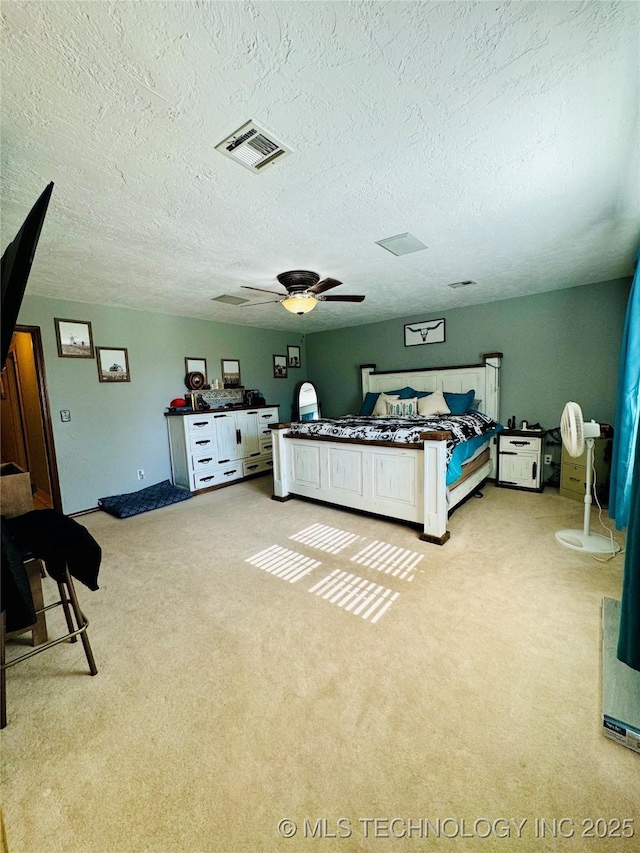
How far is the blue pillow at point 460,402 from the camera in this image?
175 inches

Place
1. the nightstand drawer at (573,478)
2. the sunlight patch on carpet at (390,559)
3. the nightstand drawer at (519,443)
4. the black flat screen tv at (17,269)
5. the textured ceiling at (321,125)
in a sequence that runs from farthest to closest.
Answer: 1. the nightstand drawer at (519,443)
2. the nightstand drawer at (573,478)
3. the sunlight patch on carpet at (390,559)
4. the textured ceiling at (321,125)
5. the black flat screen tv at (17,269)

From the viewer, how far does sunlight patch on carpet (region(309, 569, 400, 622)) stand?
202 cm

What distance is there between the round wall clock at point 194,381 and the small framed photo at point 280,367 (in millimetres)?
1485

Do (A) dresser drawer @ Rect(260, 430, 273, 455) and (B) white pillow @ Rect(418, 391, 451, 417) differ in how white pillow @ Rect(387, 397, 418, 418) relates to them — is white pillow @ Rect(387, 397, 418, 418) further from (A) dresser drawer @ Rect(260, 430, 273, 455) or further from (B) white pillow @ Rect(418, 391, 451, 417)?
(A) dresser drawer @ Rect(260, 430, 273, 455)

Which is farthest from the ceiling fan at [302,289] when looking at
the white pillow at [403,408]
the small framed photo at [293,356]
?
the small framed photo at [293,356]

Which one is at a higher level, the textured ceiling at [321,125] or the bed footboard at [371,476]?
the textured ceiling at [321,125]

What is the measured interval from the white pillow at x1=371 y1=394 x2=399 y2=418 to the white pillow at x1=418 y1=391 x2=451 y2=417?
0.43m

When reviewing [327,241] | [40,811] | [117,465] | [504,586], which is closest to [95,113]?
[327,241]

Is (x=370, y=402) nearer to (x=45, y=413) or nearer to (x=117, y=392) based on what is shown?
(x=117, y=392)

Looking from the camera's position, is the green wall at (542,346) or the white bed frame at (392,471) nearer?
the white bed frame at (392,471)

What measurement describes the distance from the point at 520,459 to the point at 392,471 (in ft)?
6.79

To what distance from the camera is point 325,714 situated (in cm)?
138

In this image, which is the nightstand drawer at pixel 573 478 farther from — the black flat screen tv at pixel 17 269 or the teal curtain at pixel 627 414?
the black flat screen tv at pixel 17 269

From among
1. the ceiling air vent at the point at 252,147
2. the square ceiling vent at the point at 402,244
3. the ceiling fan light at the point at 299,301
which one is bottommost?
the ceiling fan light at the point at 299,301
